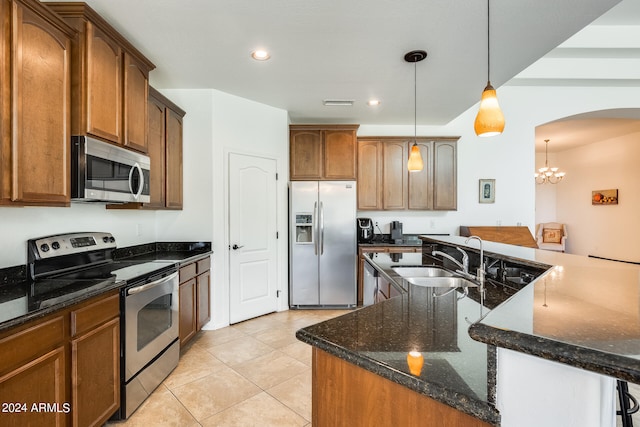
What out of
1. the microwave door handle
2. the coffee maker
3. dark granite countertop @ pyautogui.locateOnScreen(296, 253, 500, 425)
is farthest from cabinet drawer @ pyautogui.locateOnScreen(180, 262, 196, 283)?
the coffee maker

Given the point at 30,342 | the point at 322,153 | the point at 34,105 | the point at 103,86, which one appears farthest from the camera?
the point at 322,153

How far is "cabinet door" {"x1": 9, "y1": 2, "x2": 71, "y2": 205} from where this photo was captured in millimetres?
1479

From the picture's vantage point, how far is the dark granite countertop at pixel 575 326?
47 cm

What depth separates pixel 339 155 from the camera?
403 centimetres

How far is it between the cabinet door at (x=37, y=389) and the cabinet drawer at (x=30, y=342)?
3cm

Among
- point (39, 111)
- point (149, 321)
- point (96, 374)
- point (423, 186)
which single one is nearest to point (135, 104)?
point (39, 111)

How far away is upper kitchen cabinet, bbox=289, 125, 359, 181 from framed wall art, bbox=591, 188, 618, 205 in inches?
262

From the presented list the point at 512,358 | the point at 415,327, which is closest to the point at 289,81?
the point at 415,327

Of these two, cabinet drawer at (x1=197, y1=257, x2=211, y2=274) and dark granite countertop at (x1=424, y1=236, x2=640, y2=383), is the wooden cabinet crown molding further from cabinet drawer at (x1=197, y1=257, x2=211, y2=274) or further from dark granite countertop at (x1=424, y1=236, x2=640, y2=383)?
dark granite countertop at (x1=424, y1=236, x2=640, y2=383)

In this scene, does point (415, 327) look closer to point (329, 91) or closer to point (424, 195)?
point (329, 91)

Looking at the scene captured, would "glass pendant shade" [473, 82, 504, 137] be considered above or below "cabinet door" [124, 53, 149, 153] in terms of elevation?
below

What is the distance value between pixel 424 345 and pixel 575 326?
1.43ft

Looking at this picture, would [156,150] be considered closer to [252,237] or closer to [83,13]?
[83,13]

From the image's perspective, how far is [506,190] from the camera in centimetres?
475
